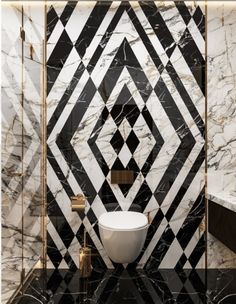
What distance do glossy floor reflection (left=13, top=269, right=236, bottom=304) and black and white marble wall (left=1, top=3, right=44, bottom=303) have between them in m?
0.22

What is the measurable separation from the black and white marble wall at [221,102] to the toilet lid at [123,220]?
0.78 metres

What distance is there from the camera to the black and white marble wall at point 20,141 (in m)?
2.39

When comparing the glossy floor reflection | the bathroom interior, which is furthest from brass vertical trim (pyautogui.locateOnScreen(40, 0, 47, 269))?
the glossy floor reflection

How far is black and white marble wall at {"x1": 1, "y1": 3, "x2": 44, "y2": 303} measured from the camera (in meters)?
2.39

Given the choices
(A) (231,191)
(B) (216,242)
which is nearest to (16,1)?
(A) (231,191)

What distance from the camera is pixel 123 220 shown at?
2.89 meters

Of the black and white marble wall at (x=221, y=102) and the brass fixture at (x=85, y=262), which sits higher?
the black and white marble wall at (x=221, y=102)

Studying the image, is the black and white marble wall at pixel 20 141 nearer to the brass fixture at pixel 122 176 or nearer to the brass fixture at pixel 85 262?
the brass fixture at pixel 85 262

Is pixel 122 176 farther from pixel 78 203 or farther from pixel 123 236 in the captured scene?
pixel 123 236

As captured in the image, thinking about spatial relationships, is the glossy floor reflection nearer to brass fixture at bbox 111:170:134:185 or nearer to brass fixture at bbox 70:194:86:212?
brass fixture at bbox 70:194:86:212

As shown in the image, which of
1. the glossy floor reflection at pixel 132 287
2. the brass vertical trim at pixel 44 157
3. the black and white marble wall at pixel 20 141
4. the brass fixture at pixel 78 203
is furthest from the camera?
the brass vertical trim at pixel 44 157

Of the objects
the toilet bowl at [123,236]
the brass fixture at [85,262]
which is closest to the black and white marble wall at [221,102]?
the toilet bowl at [123,236]

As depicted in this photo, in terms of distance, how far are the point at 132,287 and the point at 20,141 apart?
4.81 ft

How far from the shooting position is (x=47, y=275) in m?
3.09
